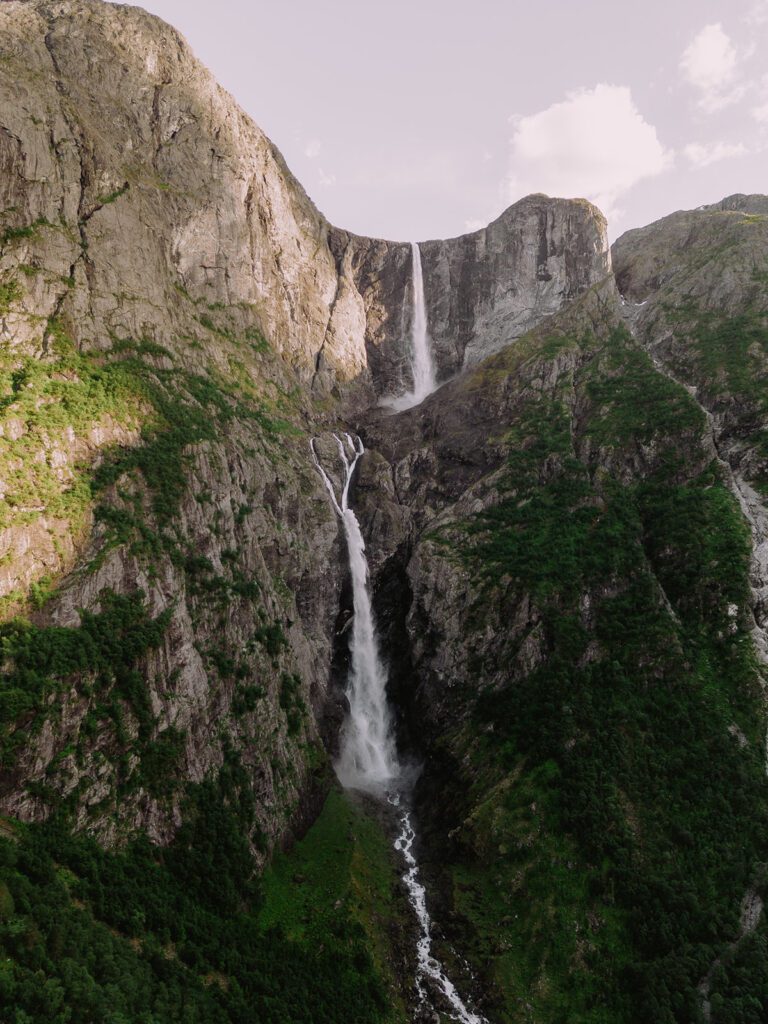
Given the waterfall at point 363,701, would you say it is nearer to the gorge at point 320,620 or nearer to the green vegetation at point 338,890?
the gorge at point 320,620

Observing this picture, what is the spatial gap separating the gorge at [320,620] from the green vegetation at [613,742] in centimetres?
22

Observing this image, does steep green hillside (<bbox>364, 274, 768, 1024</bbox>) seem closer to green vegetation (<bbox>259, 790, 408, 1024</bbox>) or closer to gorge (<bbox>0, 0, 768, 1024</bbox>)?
gorge (<bbox>0, 0, 768, 1024</bbox>)

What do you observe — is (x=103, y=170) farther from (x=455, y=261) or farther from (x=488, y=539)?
(x=455, y=261)

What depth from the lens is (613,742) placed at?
36719mm

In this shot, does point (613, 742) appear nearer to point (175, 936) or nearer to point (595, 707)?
point (595, 707)

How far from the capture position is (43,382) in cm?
3281

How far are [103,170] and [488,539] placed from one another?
46.4 meters

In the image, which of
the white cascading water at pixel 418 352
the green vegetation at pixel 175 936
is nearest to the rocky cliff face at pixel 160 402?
the green vegetation at pixel 175 936

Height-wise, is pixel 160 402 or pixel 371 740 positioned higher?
pixel 160 402

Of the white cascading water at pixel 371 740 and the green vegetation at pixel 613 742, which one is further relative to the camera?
the white cascading water at pixel 371 740

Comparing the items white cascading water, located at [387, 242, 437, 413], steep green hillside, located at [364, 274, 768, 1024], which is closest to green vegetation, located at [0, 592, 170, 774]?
steep green hillside, located at [364, 274, 768, 1024]

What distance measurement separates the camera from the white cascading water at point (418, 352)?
81688 millimetres

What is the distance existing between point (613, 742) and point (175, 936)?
27.7 meters

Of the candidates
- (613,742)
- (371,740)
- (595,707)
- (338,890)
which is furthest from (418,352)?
(338,890)
